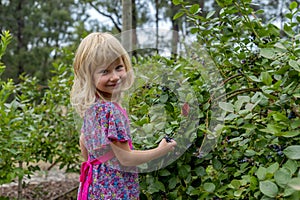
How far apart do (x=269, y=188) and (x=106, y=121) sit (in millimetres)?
597

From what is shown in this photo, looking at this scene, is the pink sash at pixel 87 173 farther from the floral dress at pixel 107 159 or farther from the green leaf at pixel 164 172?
the green leaf at pixel 164 172

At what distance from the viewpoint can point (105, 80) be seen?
1443 mm

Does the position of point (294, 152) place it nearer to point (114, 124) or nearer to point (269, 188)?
point (269, 188)

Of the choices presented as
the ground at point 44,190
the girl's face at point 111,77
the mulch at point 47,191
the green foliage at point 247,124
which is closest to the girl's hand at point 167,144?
the green foliage at point 247,124

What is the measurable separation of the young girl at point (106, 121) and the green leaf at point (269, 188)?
42 centimetres

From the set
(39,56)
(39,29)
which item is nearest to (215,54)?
(39,56)

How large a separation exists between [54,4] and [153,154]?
18455 millimetres

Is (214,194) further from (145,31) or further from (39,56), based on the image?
(39,56)

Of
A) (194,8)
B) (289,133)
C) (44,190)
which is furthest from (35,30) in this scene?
(289,133)

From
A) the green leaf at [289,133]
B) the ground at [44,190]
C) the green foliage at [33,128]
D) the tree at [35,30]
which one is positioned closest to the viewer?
the green leaf at [289,133]

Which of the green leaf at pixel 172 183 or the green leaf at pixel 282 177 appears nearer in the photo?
the green leaf at pixel 282 177

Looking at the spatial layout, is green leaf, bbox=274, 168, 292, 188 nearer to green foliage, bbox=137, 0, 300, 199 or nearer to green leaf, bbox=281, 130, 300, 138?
green foliage, bbox=137, 0, 300, 199

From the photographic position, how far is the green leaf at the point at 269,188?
973 millimetres

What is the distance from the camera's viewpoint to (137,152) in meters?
1.38
